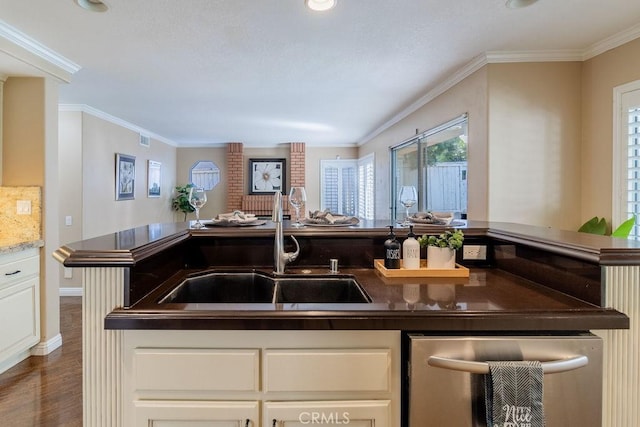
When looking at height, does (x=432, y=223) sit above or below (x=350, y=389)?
above

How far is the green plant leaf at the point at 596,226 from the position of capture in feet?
8.62

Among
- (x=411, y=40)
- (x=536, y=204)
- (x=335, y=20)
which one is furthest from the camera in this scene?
(x=536, y=204)

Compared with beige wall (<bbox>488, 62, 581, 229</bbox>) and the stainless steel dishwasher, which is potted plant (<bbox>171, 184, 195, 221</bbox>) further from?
the stainless steel dishwasher

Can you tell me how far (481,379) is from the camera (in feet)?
3.44

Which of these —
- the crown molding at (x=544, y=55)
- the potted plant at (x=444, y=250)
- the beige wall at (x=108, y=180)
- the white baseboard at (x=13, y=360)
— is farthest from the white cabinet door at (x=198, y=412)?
the beige wall at (x=108, y=180)

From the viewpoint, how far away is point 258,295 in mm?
1723

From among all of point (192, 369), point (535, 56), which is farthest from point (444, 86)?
point (192, 369)

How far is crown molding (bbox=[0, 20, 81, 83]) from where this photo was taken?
7.91 ft

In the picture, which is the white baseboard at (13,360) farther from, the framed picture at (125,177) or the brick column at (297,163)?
the brick column at (297,163)

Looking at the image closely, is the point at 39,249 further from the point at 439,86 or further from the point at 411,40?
the point at 439,86

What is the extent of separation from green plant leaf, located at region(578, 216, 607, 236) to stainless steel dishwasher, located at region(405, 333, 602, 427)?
2036 mm

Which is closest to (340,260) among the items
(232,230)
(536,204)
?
(232,230)

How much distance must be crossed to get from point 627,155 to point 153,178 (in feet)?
21.7

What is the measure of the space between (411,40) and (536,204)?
1708 mm
